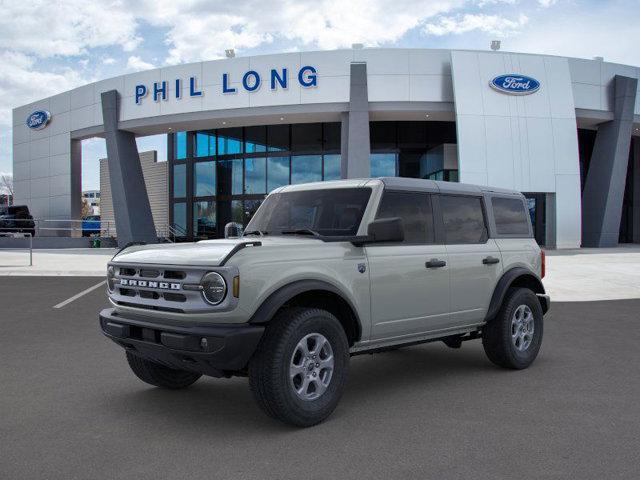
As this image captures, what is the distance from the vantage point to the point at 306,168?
31828mm

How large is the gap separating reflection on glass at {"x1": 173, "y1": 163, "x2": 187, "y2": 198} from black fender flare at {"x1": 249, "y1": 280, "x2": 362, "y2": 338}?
3278 centimetres

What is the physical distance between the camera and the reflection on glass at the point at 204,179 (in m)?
34.8

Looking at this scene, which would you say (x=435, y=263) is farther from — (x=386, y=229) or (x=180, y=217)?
(x=180, y=217)

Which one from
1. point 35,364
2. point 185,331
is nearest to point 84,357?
point 35,364

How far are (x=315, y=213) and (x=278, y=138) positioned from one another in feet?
91.0

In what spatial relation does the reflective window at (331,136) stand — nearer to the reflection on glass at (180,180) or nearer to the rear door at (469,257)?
the reflection on glass at (180,180)

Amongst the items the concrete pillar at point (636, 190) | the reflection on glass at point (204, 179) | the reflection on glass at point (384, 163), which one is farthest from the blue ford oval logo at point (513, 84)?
the reflection on glass at point (204, 179)

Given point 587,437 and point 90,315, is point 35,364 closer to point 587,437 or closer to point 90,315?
point 90,315

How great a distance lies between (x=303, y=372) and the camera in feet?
14.1

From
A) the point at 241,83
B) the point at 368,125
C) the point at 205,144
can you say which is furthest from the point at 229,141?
the point at 368,125

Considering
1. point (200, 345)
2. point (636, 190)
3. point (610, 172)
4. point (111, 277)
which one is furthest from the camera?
point (636, 190)

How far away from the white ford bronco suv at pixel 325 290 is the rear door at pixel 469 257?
0.05 feet

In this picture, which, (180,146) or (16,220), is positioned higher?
(180,146)

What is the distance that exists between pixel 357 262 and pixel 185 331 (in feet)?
4.94
